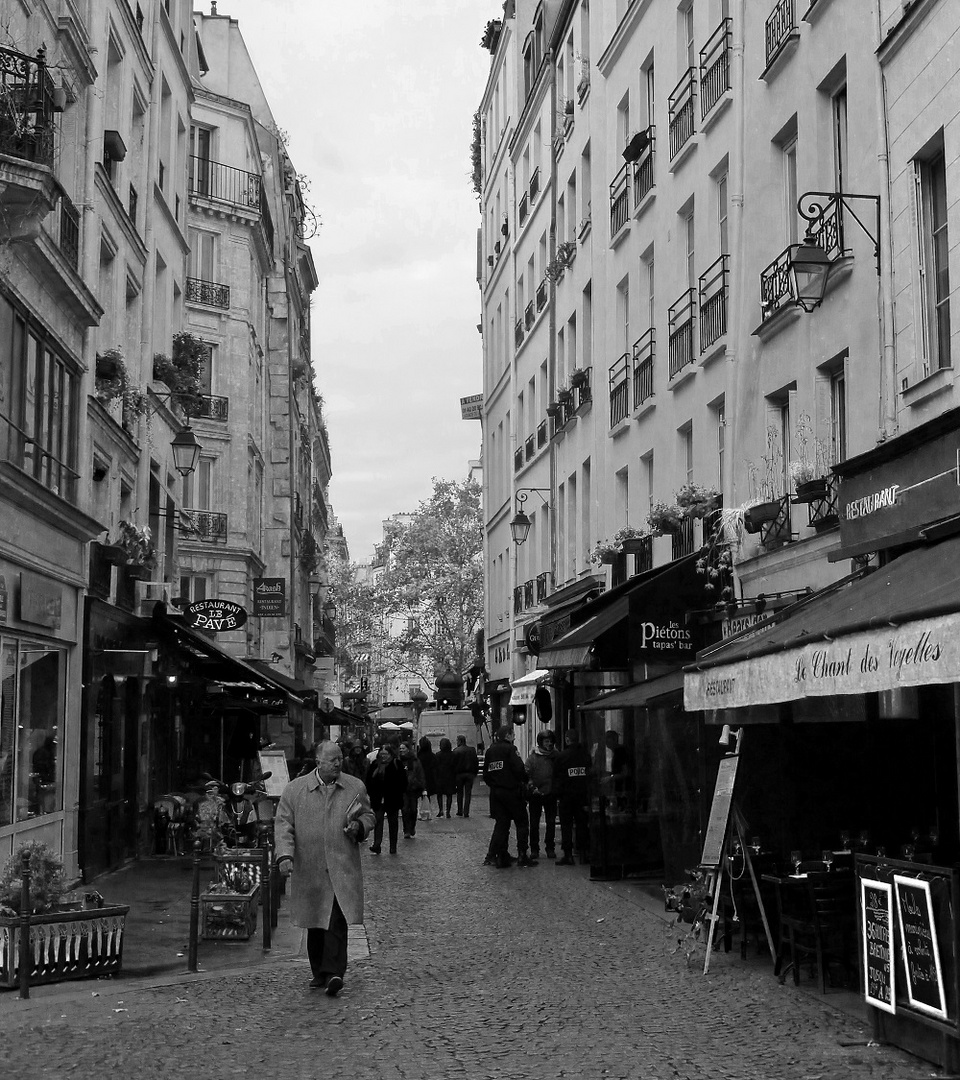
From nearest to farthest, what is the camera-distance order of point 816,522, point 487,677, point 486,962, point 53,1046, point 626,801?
point 53,1046 < point 486,962 < point 816,522 < point 626,801 < point 487,677

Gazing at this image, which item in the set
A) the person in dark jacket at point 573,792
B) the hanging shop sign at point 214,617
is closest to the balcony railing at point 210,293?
the hanging shop sign at point 214,617

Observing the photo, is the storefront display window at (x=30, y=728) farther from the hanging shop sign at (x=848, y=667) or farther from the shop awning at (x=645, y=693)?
the hanging shop sign at (x=848, y=667)

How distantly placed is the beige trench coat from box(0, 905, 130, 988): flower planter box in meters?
1.39

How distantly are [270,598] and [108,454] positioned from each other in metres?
17.9

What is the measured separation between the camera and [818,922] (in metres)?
10.1

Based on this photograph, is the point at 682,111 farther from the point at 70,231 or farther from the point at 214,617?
the point at 214,617

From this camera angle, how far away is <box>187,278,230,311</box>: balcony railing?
40.2 meters

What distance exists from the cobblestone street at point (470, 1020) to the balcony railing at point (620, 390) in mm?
14515

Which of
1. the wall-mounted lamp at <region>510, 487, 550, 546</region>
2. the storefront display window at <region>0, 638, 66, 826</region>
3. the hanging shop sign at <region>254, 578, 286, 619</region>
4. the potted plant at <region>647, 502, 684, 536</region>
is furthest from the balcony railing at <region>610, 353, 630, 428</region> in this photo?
the hanging shop sign at <region>254, 578, 286, 619</region>

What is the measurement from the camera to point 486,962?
11891 mm

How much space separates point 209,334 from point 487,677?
1581cm

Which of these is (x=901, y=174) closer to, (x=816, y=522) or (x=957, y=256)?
(x=957, y=256)

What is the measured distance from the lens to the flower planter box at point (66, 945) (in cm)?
1035

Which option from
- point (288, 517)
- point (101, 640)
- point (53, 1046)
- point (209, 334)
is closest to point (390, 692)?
point (288, 517)
